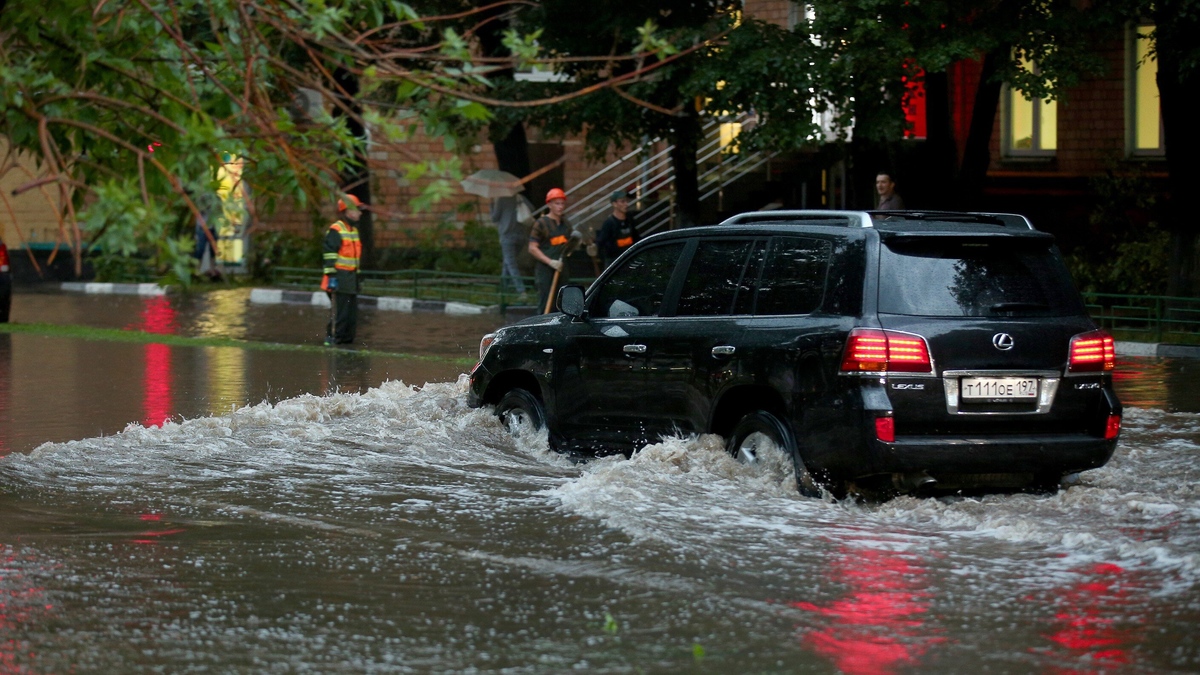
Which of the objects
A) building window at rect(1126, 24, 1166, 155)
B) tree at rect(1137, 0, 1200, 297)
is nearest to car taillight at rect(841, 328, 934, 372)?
tree at rect(1137, 0, 1200, 297)

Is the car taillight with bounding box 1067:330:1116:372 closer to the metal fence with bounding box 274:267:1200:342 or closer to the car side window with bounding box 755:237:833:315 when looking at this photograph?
the car side window with bounding box 755:237:833:315

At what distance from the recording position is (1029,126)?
29469 mm

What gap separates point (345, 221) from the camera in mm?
19266

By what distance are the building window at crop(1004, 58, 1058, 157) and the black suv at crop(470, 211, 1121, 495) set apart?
20.9 metres

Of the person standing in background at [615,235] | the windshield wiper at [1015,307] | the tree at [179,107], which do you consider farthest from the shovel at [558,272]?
the tree at [179,107]

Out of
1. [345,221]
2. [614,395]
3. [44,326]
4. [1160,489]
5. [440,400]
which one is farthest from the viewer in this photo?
[44,326]

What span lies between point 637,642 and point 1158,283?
1866 centimetres

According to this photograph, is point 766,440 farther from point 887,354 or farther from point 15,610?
point 15,610

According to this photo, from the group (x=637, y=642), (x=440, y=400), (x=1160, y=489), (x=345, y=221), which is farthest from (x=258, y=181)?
(x=345, y=221)

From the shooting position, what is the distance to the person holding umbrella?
19.4m

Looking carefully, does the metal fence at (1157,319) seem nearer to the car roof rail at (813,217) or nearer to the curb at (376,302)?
the curb at (376,302)

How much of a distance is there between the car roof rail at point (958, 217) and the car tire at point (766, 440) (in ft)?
4.20

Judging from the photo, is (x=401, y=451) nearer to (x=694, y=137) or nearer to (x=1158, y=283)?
(x=694, y=137)

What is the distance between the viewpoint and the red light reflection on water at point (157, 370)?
13.1m
